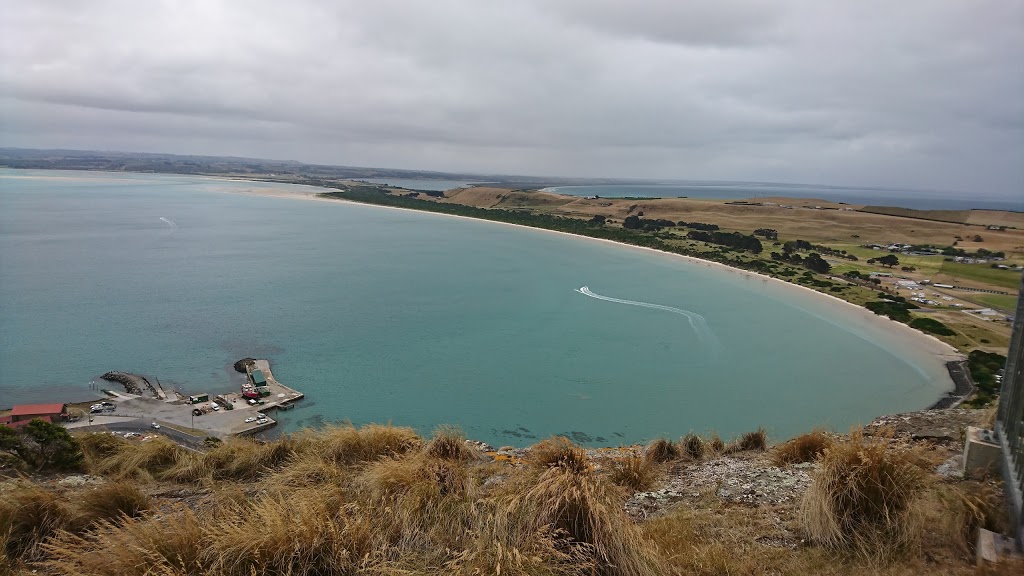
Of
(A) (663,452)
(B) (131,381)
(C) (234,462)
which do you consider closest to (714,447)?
(A) (663,452)

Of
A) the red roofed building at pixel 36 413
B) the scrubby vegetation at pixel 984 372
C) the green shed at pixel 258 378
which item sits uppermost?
the scrubby vegetation at pixel 984 372

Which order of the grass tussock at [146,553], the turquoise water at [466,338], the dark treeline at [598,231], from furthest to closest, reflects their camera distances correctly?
the dark treeline at [598,231]
the turquoise water at [466,338]
the grass tussock at [146,553]

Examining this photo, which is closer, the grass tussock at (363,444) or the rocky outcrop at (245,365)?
the grass tussock at (363,444)

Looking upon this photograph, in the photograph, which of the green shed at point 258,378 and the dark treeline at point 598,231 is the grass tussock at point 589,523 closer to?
the green shed at point 258,378

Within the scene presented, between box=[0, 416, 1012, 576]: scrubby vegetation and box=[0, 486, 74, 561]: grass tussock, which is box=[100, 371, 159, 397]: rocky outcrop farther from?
box=[0, 486, 74, 561]: grass tussock

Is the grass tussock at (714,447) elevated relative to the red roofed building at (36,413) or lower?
elevated

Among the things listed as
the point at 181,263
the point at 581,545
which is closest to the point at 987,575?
the point at 581,545

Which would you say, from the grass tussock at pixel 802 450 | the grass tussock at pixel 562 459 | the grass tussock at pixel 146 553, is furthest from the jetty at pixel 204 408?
the grass tussock at pixel 802 450
